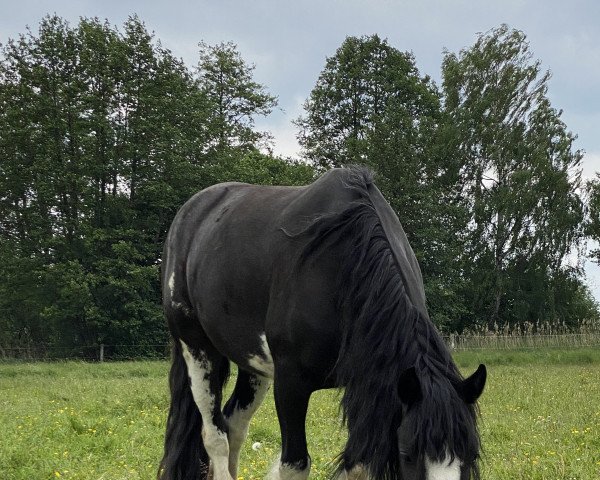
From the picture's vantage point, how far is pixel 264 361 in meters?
3.68

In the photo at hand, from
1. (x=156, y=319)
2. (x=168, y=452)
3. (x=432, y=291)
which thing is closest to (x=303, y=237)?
(x=168, y=452)

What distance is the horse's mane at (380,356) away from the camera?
2471 millimetres

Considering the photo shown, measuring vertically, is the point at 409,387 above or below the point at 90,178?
below

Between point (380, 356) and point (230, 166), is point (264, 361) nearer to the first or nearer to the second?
point (380, 356)

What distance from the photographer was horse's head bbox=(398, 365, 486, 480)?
2.40m

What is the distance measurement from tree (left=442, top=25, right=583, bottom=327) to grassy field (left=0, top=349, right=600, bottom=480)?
2000 cm

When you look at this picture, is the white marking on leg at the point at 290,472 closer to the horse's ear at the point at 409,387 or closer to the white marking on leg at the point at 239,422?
the horse's ear at the point at 409,387

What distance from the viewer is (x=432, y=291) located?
28.6 m

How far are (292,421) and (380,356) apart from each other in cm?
78

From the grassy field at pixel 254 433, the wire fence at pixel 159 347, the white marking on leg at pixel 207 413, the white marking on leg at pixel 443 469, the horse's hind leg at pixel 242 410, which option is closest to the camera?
→ the white marking on leg at pixel 443 469

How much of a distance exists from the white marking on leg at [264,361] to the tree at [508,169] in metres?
29.5

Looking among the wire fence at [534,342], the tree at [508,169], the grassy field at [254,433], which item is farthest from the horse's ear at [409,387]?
the tree at [508,169]

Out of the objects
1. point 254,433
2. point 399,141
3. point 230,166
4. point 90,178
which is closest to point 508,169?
point 399,141

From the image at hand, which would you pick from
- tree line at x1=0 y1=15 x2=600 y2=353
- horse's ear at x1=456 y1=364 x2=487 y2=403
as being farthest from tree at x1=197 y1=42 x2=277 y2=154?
horse's ear at x1=456 y1=364 x2=487 y2=403
